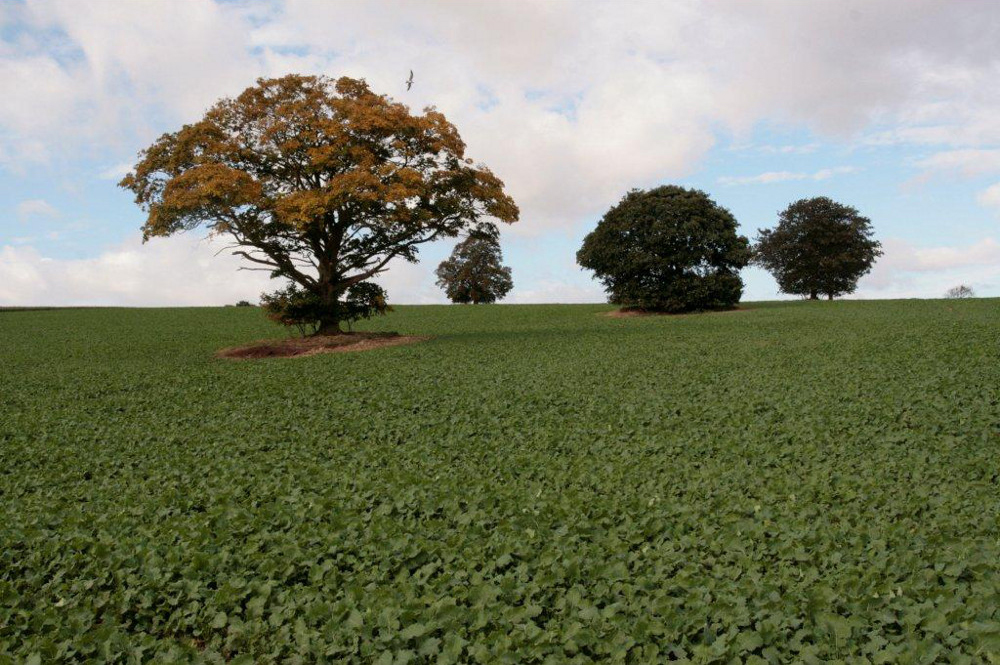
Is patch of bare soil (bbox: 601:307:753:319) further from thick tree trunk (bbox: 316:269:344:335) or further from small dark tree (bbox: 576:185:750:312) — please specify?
thick tree trunk (bbox: 316:269:344:335)

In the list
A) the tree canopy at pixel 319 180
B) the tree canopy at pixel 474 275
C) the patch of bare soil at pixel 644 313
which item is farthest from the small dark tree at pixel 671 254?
→ the tree canopy at pixel 474 275

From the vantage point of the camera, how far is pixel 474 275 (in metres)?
71.9

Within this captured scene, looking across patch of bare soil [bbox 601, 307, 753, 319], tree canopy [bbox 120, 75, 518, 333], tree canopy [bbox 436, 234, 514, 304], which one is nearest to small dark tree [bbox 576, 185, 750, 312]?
patch of bare soil [bbox 601, 307, 753, 319]

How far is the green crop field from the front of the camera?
19.6 feet

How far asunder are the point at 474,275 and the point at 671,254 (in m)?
32.3

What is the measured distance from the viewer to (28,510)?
9.65m

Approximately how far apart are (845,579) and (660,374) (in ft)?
40.4

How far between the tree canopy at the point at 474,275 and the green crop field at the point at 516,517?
52.7 m

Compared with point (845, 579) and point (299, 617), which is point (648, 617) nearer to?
point (845, 579)

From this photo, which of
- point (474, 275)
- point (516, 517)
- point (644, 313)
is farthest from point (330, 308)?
point (474, 275)

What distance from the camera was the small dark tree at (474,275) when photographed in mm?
71812

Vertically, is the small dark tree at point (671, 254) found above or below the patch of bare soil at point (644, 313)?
above

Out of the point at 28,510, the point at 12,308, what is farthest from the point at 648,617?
the point at 12,308

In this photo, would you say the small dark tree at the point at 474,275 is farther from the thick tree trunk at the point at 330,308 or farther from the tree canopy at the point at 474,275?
the thick tree trunk at the point at 330,308
